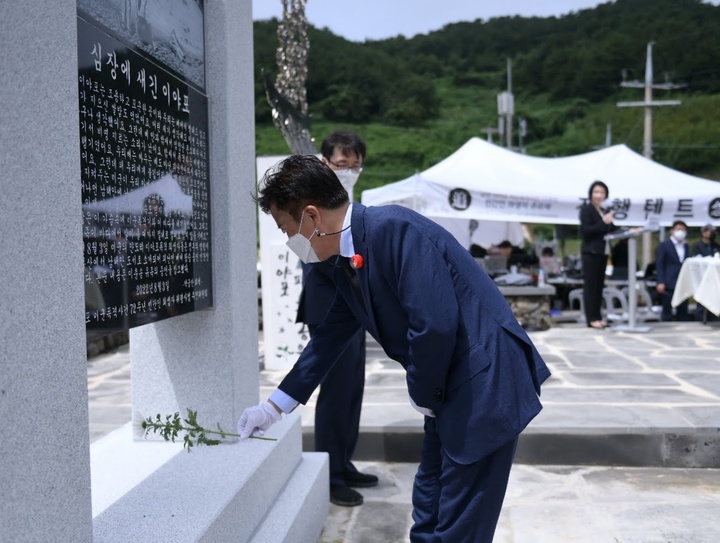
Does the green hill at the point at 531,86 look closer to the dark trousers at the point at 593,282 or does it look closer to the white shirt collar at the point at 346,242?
the dark trousers at the point at 593,282

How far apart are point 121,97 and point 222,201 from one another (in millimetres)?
804

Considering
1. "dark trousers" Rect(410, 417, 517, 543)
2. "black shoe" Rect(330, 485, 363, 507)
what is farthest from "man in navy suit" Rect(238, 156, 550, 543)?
"black shoe" Rect(330, 485, 363, 507)

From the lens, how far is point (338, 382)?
11.1ft

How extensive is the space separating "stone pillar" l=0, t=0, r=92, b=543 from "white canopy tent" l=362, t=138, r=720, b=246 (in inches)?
307

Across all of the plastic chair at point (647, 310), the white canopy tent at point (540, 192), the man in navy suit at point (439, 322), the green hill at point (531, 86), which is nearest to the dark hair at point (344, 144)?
the man in navy suit at point (439, 322)

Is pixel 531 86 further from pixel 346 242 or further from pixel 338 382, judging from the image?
pixel 346 242

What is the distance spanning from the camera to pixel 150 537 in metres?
1.84

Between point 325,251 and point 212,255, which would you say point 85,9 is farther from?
point 212,255

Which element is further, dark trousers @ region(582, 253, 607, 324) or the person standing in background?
the person standing in background

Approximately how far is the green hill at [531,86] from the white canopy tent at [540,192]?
106ft

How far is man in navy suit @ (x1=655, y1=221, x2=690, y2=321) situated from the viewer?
1013cm

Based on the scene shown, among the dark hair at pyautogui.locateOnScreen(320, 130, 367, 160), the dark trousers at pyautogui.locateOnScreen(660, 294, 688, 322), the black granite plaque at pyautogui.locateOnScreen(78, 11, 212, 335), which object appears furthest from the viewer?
the dark trousers at pyautogui.locateOnScreen(660, 294, 688, 322)

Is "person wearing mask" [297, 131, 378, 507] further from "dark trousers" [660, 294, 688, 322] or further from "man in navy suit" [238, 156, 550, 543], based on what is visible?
"dark trousers" [660, 294, 688, 322]

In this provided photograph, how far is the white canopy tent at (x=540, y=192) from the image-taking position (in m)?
9.27
